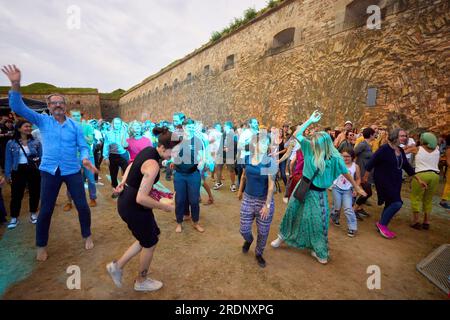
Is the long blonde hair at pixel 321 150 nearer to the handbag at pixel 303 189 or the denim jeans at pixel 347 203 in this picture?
the handbag at pixel 303 189

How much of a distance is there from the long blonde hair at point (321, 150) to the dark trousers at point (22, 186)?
511 centimetres

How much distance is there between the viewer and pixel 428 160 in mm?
4211

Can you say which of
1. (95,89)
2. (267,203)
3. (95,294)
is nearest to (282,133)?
(267,203)

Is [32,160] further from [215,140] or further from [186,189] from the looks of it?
[215,140]

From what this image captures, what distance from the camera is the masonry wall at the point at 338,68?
22.4 ft

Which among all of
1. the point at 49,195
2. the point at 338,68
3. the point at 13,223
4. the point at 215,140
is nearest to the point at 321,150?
the point at 49,195

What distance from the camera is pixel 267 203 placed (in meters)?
2.89

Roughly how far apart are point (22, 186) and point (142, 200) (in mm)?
3715

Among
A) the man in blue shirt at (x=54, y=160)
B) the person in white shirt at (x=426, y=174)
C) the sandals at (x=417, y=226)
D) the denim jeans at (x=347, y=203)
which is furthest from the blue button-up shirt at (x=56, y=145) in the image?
the sandals at (x=417, y=226)

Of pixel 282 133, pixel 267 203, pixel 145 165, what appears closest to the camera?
pixel 145 165

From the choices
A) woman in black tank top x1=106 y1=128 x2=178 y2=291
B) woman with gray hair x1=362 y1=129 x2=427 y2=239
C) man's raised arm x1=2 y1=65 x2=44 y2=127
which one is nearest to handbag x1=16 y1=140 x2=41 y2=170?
man's raised arm x1=2 y1=65 x2=44 y2=127

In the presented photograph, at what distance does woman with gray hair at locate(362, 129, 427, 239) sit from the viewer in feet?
12.9
